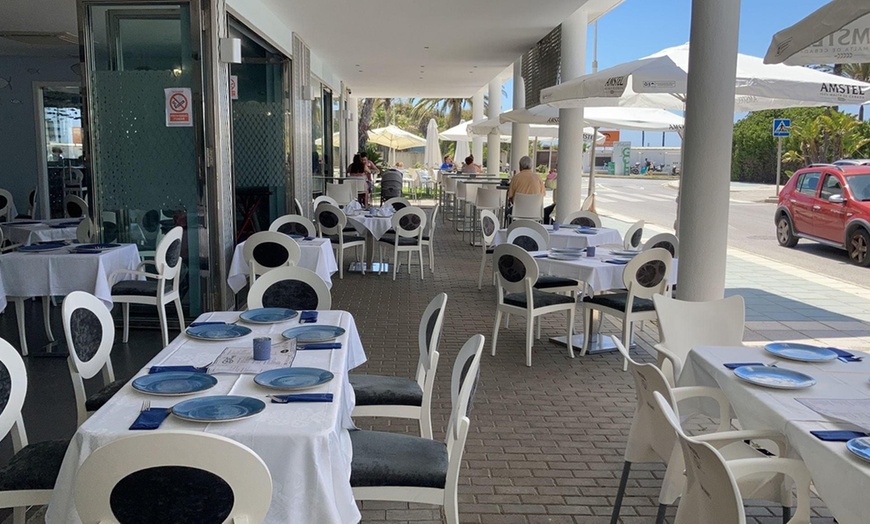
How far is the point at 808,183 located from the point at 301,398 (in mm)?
12220

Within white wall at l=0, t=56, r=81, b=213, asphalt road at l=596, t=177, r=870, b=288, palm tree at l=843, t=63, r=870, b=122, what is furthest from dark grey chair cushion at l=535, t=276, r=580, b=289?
palm tree at l=843, t=63, r=870, b=122

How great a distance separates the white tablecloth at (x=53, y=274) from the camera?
5461 mm

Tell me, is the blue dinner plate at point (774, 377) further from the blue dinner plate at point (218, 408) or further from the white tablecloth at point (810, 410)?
the blue dinner plate at point (218, 408)

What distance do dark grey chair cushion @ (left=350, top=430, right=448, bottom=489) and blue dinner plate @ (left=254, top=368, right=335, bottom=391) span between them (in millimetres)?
322

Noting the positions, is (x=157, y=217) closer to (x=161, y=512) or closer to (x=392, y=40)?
(x=161, y=512)

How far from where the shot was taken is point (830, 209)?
11789 mm

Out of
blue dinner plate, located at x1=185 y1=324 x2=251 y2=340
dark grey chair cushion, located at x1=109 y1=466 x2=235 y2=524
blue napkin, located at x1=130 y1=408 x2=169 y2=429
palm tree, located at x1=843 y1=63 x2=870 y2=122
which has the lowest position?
dark grey chair cushion, located at x1=109 y1=466 x2=235 y2=524

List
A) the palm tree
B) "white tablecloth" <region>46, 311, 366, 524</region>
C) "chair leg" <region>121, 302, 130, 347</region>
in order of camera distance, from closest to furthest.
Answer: "white tablecloth" <region>46, 311, 366, 524</region> → "chair leg" <region>121, 302, 130, 347</region> → the palm tree

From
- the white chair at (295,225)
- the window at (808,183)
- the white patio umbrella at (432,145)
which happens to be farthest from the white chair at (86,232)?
the white patio umbrella at (432,145)

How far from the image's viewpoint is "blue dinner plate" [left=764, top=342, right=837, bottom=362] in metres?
3.12

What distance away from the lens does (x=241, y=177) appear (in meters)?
9.75

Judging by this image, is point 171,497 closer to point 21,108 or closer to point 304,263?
point 304,263

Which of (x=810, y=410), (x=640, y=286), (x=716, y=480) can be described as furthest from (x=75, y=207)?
(x=716, y=480)

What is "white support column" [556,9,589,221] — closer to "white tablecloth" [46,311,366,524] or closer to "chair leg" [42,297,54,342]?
"chair leg" [42,297,54,342]
